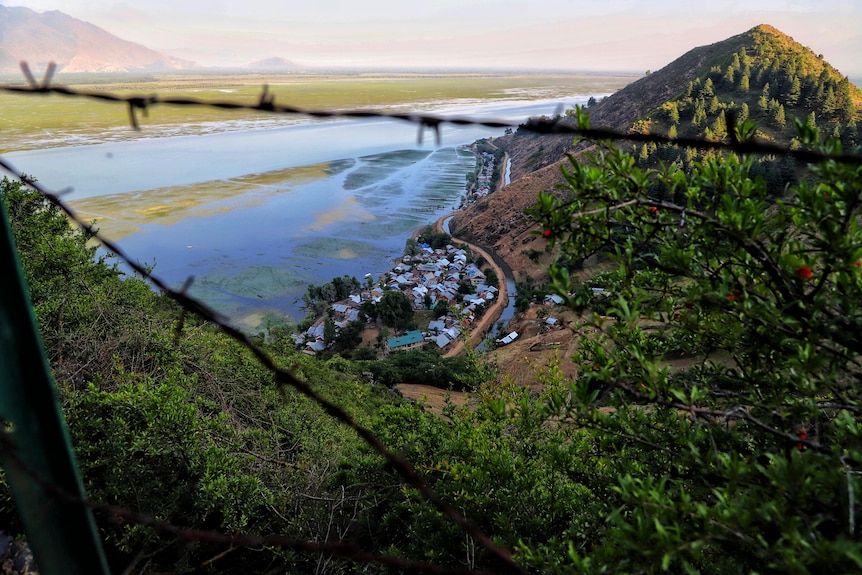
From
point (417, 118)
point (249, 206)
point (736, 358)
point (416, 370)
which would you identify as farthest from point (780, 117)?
point (417, 118)

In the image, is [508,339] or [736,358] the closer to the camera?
[736,358]

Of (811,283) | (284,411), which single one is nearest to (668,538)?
(811,283)

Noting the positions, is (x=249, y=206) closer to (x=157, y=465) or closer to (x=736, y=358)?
(x=157, y=465)

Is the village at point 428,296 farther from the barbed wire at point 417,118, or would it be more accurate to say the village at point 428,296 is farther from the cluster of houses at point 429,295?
the barbed wire at point 417,118

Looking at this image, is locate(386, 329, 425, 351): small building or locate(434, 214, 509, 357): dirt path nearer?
locate(386, 329, 425, 351): small building

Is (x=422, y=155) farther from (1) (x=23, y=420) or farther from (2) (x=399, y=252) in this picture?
(1) (x=23, y=420)

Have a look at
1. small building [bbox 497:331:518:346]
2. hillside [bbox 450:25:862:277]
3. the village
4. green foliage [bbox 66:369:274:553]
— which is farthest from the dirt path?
green foliage [bbox 66:369:274:553]

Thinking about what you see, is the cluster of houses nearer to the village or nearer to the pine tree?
the village
